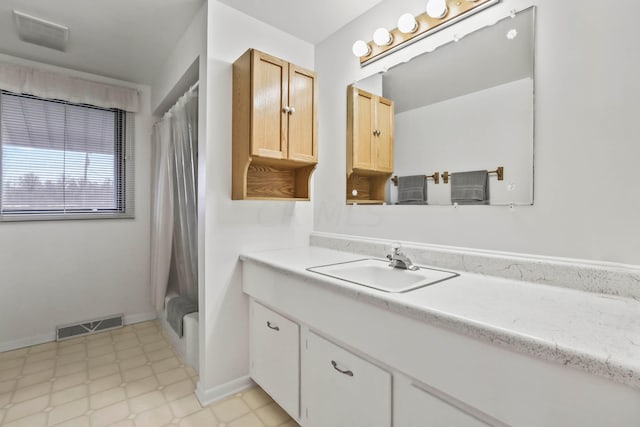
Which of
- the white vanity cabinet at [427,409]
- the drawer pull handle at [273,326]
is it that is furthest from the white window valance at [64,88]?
the white vanity cabinet at [427,409]

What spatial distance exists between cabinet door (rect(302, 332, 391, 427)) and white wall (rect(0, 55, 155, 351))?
2.43 m

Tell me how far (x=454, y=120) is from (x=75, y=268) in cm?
330

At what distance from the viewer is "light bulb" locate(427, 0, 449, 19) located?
143 centimetres

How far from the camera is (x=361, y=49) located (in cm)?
182

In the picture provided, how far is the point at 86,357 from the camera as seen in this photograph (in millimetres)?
2355

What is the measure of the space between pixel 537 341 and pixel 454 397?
1.00 feet

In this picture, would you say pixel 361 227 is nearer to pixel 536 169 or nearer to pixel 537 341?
pixel 536 169

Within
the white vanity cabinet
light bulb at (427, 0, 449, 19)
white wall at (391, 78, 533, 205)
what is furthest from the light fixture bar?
the white vanity cabinet

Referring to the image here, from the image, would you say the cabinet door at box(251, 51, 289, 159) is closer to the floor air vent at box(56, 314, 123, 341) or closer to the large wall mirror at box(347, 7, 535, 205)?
the large wall mirror at box(347, 7, 535, 205)

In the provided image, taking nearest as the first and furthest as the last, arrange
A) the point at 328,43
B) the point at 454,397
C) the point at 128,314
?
the point at 454,397, the point at 328,43, the point at 128,314

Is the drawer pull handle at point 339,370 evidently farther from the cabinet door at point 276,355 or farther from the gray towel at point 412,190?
the gray towel at point 412,190

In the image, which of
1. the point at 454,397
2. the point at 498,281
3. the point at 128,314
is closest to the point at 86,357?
the point at 128,314

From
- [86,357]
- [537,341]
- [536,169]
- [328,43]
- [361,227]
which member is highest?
[328,43]

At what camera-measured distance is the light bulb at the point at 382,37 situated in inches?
65.7
